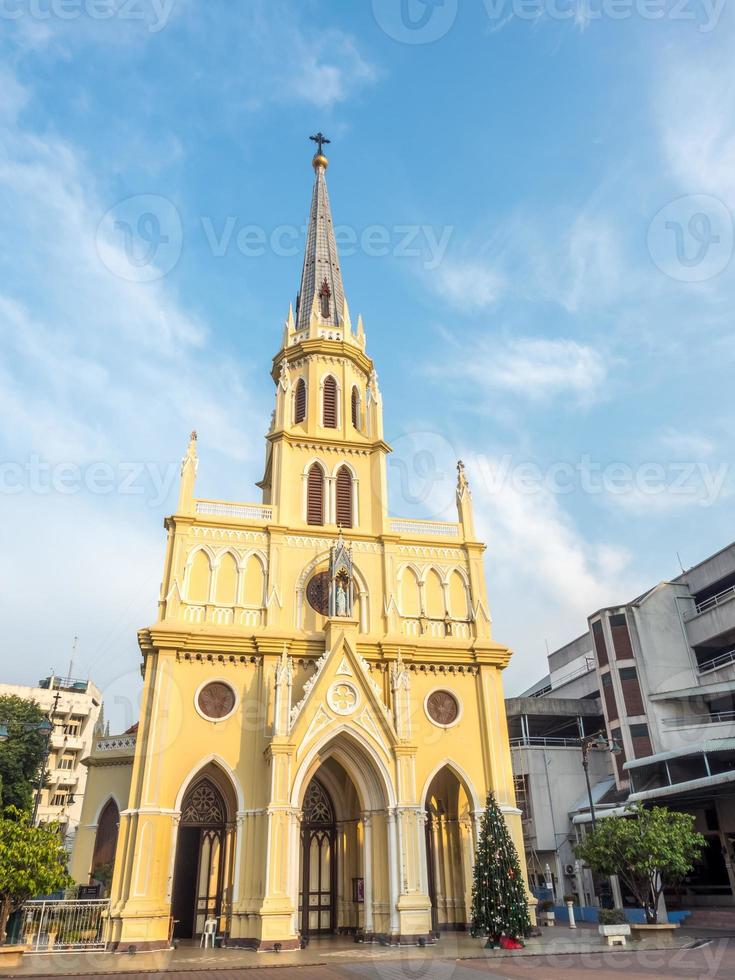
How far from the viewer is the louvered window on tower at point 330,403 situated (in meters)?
33.1

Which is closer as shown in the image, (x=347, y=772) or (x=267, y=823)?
(x=267, y=823)

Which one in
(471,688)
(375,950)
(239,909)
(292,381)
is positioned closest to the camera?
(375,950)

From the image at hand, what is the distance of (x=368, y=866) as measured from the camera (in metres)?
23.2

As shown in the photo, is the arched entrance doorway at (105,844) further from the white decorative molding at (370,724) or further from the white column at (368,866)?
the white decorative molding at (370,724)

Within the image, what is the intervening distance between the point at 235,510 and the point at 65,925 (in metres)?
14.6

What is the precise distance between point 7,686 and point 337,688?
159 ft

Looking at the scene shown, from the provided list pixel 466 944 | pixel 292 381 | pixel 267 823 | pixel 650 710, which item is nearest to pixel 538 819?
pixel 650 710

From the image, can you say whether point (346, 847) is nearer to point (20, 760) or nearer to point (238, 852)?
point (238, 852)

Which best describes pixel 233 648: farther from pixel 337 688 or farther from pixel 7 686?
pixel 7 686

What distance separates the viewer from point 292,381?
3375cm

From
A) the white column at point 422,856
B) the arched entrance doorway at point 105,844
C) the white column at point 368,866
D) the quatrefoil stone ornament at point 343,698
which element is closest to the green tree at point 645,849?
the white column at point 422,856

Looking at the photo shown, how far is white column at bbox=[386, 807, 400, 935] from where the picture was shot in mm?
21734

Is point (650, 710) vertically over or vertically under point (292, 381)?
under

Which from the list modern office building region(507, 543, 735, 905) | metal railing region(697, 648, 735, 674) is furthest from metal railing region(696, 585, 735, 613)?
metal railing region(697, 648, 735, 674)
